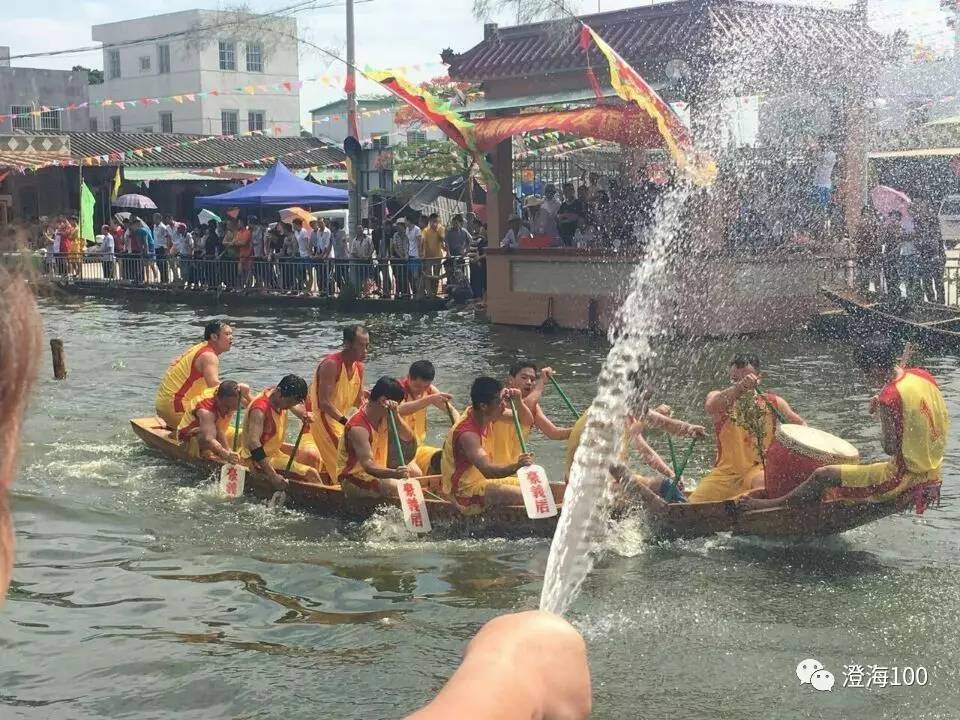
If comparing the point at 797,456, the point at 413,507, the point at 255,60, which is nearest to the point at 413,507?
the point at 413,507

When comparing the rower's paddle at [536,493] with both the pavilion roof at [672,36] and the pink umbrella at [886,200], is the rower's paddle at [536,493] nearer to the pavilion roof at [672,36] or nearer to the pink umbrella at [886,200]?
the pavilion roof at [672,36]

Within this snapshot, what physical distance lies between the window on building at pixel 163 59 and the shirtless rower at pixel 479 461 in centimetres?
5072

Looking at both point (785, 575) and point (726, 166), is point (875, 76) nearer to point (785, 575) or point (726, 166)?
point (726, 166)

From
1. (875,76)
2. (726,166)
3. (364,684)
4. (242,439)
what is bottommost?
(364,684)

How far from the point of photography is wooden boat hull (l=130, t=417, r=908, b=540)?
8.19 metres

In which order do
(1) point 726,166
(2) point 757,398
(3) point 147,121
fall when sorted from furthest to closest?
(3) point 147,121
(1) point 726,166
(2) point 757,398

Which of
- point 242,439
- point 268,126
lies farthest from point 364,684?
point 268,126

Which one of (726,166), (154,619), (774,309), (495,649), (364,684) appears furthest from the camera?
(726,166)

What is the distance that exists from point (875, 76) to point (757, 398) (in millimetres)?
13531

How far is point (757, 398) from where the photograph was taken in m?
8.88

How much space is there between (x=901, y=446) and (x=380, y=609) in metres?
3.67

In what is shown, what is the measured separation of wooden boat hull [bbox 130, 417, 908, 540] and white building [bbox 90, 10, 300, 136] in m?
45.9

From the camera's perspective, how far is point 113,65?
57469 millimetres

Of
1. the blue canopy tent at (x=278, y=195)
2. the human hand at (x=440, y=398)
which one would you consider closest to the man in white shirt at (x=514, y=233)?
the blue canopy tent at (x=278, y=195)
